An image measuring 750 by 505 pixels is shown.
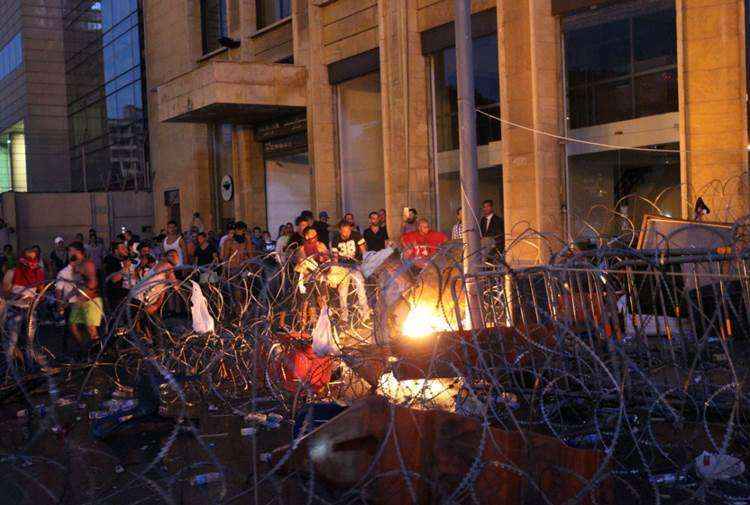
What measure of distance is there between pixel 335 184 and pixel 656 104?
10041mm

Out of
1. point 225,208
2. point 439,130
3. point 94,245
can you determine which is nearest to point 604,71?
point 439,130

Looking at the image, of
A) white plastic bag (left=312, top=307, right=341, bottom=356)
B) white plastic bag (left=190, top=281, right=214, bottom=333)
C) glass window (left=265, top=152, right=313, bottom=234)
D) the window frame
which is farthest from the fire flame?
the window frame

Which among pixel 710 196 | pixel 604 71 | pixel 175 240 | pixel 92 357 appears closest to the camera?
pixel 92 357

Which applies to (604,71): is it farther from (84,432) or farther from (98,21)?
(98,21)

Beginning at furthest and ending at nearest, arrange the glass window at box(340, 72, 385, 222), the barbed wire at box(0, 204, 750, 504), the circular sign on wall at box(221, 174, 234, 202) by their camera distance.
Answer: the circular sign on wall at box(221, 174, 234, 202) → the glass window at box(340, 72, 385, 222) → the barbed wire at box(0, 204, 750, 504)

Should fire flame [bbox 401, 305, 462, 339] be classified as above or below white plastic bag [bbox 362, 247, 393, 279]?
below

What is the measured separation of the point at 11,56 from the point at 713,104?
170 feet

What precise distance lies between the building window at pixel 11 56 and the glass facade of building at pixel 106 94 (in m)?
4.29

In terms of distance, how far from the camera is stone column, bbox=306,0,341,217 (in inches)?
920

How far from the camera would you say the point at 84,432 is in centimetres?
809

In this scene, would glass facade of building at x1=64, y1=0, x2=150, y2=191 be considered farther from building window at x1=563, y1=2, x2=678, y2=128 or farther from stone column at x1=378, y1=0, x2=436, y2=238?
building window at x1=563, y1=2, x2=678, y2=128

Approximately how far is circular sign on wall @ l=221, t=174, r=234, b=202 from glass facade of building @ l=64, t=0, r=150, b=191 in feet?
25.7

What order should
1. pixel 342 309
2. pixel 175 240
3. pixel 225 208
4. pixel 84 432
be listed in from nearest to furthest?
pixel 84 432 < pixel 342 309 < pixel 175 240 < pixel 225 208

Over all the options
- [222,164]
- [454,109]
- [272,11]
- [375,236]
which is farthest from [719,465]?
[222,164]
